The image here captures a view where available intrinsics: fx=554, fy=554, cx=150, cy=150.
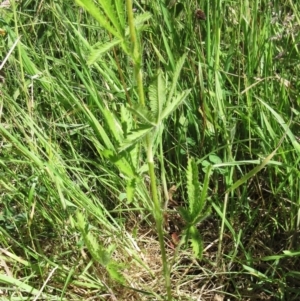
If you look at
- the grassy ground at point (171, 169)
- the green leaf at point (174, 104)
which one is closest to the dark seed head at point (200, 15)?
the grassy ground at point (171, 169)

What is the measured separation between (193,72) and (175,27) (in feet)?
0.48

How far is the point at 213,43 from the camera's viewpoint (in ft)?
4.77

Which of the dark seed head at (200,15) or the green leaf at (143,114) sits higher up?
the green leaf at (143,114)

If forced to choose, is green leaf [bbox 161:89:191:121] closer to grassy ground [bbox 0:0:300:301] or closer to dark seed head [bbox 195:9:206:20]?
grassy ground [bbox 0:0:300:301]

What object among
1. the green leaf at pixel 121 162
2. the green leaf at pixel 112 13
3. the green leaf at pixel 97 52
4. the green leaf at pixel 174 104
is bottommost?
the green leaf at pixel 121 162

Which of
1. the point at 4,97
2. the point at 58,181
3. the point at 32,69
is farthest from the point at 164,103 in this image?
the point at 32,69

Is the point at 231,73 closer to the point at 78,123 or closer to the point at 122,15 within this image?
the point at 78,123

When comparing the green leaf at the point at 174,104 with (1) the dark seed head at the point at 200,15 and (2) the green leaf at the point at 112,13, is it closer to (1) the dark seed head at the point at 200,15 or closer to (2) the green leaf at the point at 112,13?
(2) the green leaf at the point at 112,13

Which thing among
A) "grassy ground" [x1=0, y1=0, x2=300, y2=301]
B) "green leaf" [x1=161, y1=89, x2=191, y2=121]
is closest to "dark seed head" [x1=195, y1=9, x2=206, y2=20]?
"grassy ground" [x1=0, y1=0, x2=300, y2=301]

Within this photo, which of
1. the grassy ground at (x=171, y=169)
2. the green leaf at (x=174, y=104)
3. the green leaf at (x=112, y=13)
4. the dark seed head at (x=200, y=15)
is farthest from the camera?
the dark seed head at (x=200, y=15)

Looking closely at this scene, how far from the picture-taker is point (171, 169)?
145cm

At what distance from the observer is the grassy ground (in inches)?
51.3

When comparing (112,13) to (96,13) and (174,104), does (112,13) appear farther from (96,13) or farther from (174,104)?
(174,104)

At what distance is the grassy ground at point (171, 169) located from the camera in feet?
4.27
